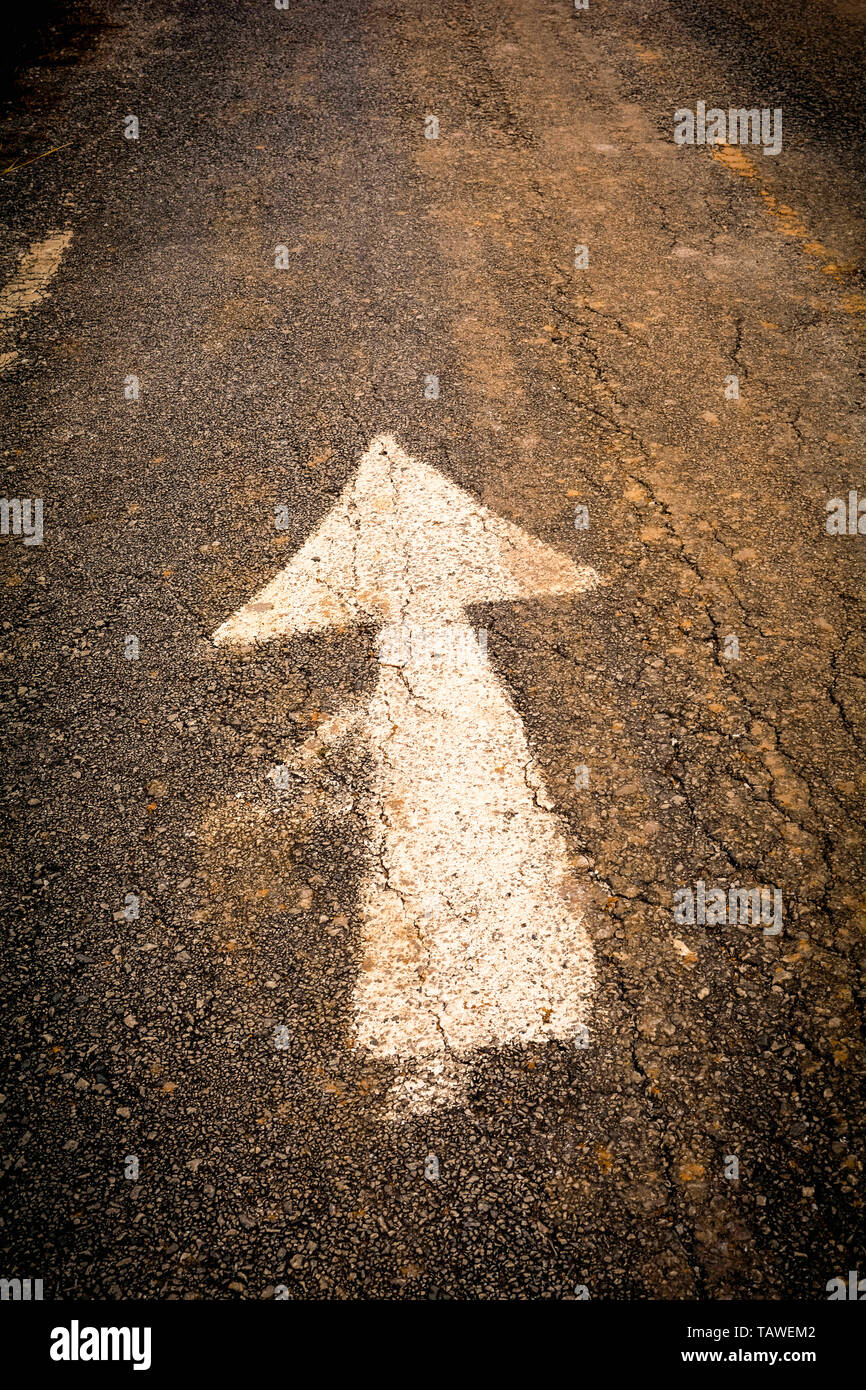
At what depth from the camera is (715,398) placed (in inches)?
186

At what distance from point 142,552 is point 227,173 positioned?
3.78 meters

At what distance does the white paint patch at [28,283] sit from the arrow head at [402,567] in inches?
95.9

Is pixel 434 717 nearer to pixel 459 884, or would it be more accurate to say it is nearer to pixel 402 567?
pixel 459 884

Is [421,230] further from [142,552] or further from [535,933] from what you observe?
[535,933]

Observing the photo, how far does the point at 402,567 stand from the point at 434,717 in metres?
0.85

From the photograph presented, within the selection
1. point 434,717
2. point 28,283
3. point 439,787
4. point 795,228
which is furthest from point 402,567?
point 795,228

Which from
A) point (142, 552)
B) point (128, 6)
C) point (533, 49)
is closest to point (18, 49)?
point (128, 6)

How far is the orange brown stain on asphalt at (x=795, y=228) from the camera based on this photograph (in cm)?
525

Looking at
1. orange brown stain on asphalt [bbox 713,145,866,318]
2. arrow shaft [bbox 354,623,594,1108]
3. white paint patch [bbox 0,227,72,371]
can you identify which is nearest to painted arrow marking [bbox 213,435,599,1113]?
arrow shaft [bbox 354,623,594,1108]

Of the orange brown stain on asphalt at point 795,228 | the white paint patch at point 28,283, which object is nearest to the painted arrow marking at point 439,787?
the white paint patch at point 28,283

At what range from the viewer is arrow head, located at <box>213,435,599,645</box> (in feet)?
12.6

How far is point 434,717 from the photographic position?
3508 millimetres

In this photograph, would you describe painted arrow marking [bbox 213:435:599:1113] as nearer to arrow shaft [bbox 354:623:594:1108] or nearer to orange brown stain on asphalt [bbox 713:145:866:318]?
Result: arrow shaft [bbox 354:623:594:1108]

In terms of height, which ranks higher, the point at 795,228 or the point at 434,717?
the point at 795,228
